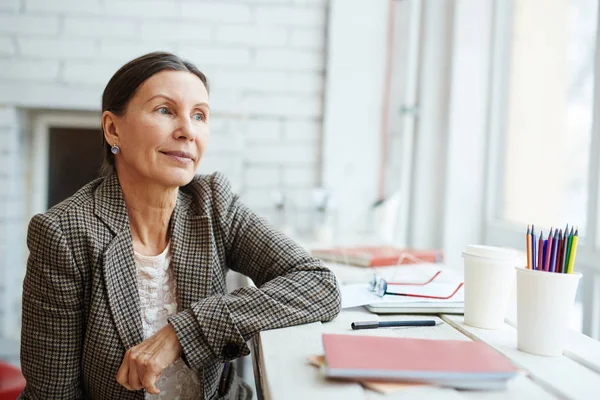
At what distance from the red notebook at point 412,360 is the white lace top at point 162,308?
472 millimetres

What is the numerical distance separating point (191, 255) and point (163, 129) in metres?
0.27

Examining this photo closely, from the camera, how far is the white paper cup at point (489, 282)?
103 cm

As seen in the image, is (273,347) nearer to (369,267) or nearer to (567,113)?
(369,267)

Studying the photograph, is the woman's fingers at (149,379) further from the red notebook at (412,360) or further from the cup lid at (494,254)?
the cup lid at (494,254)

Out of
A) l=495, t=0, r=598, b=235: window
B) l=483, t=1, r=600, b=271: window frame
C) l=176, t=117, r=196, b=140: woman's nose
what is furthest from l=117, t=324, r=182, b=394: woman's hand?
l=483, t=1, r=600, b=271: window frame

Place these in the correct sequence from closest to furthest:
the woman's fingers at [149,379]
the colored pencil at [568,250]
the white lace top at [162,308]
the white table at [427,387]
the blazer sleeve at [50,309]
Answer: the white table at [427,387] → the colored pencil at [568,250] → the woman's fingers at [149,379] → the blazer sleeve at [50,309] → the white lace top at [162,308]

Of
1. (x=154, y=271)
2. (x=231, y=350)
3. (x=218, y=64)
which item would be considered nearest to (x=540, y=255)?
(x=231, y=350)

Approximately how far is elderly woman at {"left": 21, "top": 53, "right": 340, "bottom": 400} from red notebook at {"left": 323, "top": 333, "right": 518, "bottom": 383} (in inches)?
8.9

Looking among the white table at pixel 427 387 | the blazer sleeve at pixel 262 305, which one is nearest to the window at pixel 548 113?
the white table at pixel 427 387

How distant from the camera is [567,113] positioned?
1721 mm

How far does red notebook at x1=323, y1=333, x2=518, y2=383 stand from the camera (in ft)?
2.38

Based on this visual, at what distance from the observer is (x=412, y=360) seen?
0.76m

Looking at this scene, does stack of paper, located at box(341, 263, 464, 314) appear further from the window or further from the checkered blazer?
the window

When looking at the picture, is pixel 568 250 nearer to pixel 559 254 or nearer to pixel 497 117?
pixel 559 254
